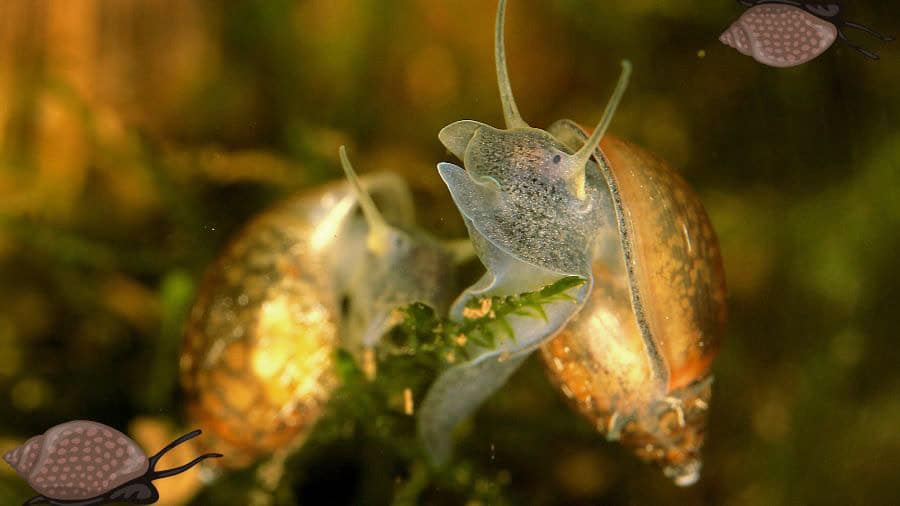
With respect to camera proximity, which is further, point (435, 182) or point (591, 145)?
point (435, 182)

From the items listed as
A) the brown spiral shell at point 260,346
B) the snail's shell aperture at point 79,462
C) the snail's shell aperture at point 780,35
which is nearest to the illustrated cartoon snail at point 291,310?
the brown spiral shell at point 260,346

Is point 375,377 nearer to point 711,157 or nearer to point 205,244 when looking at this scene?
point 205,244

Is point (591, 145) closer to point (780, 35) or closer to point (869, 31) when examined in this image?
point (780, 35)

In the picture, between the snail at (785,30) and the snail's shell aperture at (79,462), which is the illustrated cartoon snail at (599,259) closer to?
the snail at (785,30)

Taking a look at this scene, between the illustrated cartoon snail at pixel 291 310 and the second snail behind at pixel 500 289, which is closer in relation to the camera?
the second snail behind at pixel 500 289

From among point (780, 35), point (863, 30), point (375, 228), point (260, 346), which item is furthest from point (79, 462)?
point (863, 30)

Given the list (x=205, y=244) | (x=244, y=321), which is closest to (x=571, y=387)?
(x=244, y=321)
